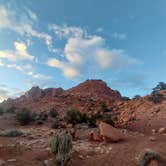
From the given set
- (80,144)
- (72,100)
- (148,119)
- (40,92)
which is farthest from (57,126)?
(40,92)

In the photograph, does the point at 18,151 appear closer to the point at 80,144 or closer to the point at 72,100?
the point at 80,144

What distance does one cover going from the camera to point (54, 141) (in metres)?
9.29

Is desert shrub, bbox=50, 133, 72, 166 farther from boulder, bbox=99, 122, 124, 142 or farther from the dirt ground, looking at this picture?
boulder, bbox=99, 122, 124, 142

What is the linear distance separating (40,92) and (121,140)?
3935 cm

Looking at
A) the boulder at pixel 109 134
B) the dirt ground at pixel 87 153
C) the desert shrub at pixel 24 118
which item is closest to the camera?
the dirt ground at pixel 87 153

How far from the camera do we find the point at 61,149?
9.02 metres

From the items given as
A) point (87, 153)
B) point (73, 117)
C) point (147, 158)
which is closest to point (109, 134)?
point (87, 153)

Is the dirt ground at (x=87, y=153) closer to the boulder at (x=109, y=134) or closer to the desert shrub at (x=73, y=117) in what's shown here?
the boulder at (x=109, y=134)

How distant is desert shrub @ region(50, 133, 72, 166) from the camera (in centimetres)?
872

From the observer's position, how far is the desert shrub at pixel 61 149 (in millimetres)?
8719

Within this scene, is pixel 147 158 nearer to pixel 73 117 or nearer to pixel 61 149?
pixel 61 149

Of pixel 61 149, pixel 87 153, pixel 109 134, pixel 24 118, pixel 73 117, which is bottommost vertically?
pixel 87 153

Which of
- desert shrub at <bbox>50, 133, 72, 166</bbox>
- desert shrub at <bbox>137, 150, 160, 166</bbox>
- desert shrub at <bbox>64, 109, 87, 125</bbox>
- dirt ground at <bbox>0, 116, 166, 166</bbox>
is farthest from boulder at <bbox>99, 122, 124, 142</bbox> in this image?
desert shrub at <bbox>64, 109, 87, 125</bbox>

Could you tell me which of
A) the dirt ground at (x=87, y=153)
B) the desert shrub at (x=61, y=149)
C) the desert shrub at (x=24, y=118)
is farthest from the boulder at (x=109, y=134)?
the desert shrub at (x=24, y=118)
